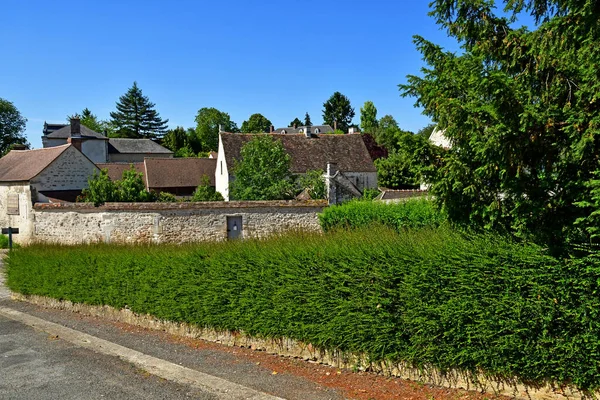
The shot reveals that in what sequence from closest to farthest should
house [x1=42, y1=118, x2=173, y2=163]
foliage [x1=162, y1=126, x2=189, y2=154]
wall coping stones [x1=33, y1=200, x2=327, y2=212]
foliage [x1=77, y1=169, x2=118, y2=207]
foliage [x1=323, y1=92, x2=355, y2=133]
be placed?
wall coping stones [x1=33, y1=200, x2=327, y2=212], foliage [x1=77, y1=169, x2=118, y2=207], house [x1=42, y1=118, x2=173, y2=163], foliage [x1=162, y1=126, x2=189, y2=154], foliage [x1=323, y1=92, x2=355, y2=133]

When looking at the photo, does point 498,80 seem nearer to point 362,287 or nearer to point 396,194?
point 362,287

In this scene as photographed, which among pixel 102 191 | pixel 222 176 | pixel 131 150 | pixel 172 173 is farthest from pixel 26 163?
pixel 131 150

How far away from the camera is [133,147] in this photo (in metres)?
62.9

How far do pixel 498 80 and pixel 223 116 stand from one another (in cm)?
8895

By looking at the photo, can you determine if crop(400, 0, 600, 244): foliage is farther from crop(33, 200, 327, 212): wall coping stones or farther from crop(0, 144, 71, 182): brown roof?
crop(0, 144, 71, 182): brown roof

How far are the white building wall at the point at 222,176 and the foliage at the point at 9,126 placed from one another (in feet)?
179

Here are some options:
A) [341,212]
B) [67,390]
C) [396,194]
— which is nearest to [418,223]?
[341,212]

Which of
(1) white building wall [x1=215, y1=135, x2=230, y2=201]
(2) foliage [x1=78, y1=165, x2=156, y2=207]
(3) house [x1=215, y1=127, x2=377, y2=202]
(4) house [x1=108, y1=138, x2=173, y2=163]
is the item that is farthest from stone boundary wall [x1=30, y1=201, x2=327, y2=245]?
(4) house [x1=108, y1=138, x2=173, y2=163]

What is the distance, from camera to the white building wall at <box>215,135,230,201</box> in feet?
133

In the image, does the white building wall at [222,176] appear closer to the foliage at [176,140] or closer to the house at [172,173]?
the house at [172,173]

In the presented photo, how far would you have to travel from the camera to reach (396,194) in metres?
29.0

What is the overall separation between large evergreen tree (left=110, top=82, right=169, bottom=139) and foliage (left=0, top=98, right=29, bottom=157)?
15.8 meters

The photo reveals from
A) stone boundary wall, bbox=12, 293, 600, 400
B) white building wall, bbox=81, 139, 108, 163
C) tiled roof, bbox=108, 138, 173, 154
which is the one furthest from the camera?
tiled roof, bbox=108, 138, 173, 154

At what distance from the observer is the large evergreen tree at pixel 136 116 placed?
91000mm
